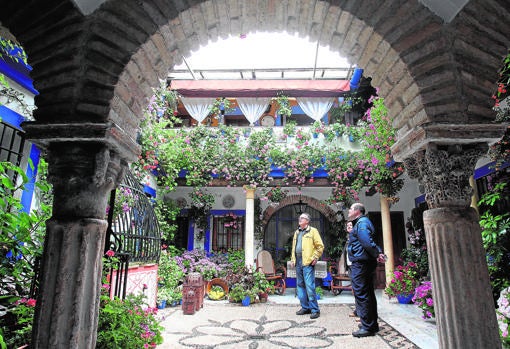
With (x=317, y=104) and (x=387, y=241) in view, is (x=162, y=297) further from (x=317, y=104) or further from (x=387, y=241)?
(x=317, y=104)

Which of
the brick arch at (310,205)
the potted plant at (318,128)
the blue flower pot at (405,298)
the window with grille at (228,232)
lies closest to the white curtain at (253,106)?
the potted plant at (318,128)


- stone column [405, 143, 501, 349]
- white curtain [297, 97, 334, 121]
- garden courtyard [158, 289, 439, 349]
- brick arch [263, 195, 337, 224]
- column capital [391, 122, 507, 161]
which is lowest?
garden courtyard [158, 289, 439, 349]

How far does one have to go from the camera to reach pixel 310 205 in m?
10.7

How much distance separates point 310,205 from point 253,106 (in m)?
3.79

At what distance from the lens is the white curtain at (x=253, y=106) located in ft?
31.8

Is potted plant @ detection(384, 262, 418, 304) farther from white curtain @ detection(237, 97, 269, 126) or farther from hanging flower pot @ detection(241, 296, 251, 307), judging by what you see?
white curtain @ detection(237, 97, 269, 126)

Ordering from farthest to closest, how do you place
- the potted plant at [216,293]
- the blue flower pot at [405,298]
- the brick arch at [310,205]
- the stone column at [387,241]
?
the brick arch at [310,205]
the potted plant at [216,293]
the stone column at [387,241]
the blue flower pot at [405,298]

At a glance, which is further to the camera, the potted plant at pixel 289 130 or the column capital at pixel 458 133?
the potted plant at pixel 289 130

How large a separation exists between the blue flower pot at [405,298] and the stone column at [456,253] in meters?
5.35

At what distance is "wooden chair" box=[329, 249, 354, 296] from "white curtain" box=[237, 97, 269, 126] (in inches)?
193

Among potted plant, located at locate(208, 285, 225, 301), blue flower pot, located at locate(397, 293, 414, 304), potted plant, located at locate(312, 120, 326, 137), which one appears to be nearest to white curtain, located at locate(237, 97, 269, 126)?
potted plant, located at locate(312, 120, 326, 137)

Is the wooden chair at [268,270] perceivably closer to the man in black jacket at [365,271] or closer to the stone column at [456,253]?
the man in black jacket at [365,271]

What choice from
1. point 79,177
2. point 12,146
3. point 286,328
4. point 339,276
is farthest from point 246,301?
point 79,177

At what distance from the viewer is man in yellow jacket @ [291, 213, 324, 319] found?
5.70 metres
